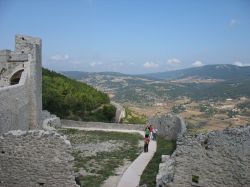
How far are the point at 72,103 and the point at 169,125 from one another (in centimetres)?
2053

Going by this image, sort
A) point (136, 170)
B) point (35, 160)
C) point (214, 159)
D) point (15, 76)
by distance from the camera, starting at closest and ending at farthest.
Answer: point (214, 159), point (35, 160), point (136, 170), point (15, 76)

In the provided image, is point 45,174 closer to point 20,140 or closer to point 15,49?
point 20,140

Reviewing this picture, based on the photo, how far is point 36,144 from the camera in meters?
11.3

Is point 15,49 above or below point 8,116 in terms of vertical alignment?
above

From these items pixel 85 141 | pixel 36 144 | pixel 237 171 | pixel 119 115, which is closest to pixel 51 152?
pixel 36 144

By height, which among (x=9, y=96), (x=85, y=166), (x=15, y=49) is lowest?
(x=85, y=166)

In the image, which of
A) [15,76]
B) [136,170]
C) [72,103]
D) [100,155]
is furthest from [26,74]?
[72,103]

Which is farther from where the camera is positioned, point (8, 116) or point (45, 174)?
point (8, 116)

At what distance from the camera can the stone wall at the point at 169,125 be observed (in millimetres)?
24844

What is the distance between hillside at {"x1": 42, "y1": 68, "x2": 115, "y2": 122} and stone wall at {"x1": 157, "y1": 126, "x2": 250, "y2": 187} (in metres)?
32.8

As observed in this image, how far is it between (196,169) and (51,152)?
13.9 feet

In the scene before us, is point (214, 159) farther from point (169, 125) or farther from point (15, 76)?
point (15, 76)

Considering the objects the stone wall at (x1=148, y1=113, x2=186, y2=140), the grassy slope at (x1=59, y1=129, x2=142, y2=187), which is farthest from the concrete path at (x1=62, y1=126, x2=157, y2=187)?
the stone wall at (x1=148, y1=113, x2=186, y2=140)

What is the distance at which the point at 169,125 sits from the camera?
86.1 ft
